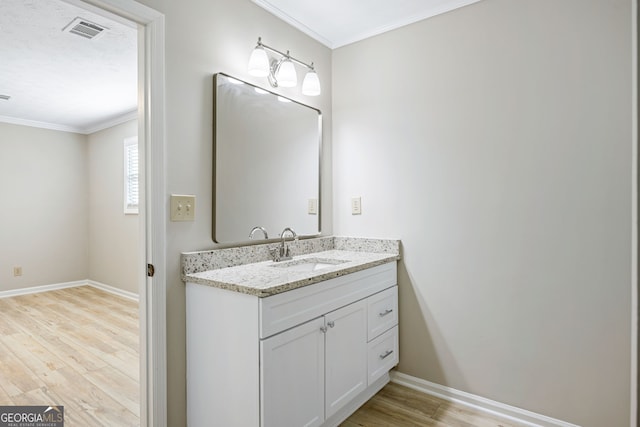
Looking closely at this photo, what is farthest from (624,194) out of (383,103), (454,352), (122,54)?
(122,54)

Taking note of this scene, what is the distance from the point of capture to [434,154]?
2.26m

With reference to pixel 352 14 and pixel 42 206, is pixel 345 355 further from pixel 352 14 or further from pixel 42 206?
pixel 42 206

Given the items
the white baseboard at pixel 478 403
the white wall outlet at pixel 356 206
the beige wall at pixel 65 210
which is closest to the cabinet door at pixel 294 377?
the white baseboard at pixel 478 403

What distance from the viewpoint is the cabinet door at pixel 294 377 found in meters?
1.44

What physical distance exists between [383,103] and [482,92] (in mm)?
617

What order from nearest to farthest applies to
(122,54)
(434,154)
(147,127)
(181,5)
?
(147,127) → (181,5) → (434,154) → (122,54)

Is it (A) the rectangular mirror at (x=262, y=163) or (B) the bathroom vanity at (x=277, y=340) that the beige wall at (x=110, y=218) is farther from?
(B) the bathroom vanity at (x=277, y=340)

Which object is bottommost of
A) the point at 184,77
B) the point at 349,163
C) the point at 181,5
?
the point at 349,163

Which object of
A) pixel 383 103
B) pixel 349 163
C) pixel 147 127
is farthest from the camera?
pixel 349 163

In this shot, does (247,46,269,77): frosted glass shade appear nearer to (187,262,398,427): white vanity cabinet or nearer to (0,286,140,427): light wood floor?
(187,262,398,427): white vanity cabinet

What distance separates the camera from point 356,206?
102 inches

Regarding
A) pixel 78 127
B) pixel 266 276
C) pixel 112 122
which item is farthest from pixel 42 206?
pixel 266 276

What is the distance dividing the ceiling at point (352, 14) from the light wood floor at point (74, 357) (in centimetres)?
253

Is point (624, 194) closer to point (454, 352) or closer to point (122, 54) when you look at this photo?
point (454, 352)
